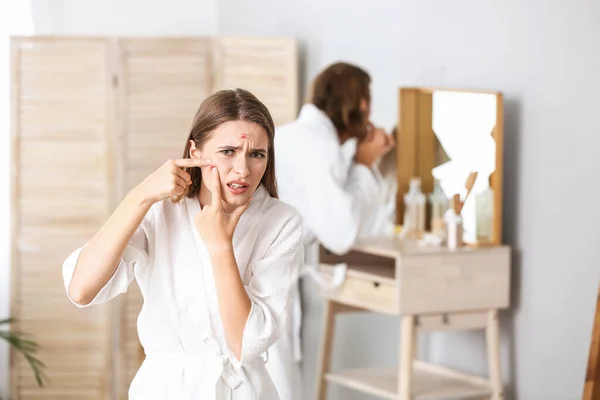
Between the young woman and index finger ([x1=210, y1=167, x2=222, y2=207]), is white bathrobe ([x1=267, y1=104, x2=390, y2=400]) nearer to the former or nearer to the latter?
the young woman

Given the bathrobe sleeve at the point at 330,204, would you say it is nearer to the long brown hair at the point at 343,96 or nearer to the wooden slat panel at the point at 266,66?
the long brown hair at the point at 343,96

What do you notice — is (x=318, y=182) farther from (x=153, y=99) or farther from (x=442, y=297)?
(x=153, y=99)

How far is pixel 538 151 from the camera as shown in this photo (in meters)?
3.15

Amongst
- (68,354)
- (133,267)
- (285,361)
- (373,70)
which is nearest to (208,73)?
(373,70)

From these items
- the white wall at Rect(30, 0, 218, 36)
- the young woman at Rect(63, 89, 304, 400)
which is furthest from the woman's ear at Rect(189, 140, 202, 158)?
the white wall at Rect(30, 0, 218, 36)

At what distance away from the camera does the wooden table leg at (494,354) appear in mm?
3264

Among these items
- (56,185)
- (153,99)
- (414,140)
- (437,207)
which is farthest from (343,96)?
(56,185)

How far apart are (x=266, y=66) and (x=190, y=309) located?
2844mm

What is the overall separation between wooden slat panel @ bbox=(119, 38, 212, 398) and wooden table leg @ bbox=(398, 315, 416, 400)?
62.3 inches

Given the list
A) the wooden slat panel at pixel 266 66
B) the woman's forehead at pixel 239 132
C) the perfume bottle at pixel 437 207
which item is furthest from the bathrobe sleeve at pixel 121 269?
the wooden slat panel at pixel 266 66

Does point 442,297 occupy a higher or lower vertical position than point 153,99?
lower

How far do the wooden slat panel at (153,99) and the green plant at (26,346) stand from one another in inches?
14.5

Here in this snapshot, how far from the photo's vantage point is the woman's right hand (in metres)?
→ 1.62

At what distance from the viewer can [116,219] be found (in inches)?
64.1
